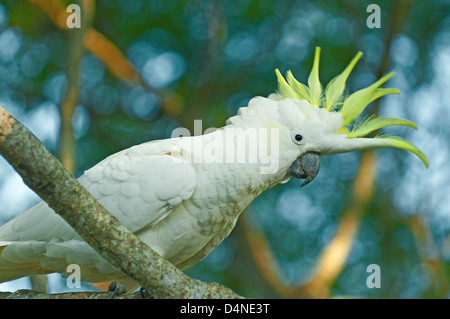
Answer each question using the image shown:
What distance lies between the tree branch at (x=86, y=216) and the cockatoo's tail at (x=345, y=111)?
1.10 metres

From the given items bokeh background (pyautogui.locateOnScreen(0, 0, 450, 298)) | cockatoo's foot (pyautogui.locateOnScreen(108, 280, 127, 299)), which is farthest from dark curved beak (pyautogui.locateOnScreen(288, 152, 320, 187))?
bokeh background (pyautogui.locateOnScreen(0, 0, 450, 298))

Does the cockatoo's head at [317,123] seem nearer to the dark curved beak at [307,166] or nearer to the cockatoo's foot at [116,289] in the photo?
the dark curved beak at [307,166]

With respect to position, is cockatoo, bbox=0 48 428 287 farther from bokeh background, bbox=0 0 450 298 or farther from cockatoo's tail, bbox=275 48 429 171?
bokeh background, bbox=0 0 450 298

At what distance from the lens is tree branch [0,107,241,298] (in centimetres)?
204

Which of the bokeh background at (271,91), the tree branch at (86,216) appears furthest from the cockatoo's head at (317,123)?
the bokeh background at (271,91)

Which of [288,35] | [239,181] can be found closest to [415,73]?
[288,35]

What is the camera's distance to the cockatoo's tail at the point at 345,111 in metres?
2.89

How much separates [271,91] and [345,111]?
2540mm

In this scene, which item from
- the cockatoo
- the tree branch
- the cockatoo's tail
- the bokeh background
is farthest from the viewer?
the bokeh background

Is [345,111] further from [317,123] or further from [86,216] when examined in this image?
[86,216]

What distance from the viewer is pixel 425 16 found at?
6094 millimetres

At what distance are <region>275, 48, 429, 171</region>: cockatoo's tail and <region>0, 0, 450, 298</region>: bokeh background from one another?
235cm

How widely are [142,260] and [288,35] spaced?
4155mm

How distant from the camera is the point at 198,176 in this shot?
2770 millimetres
